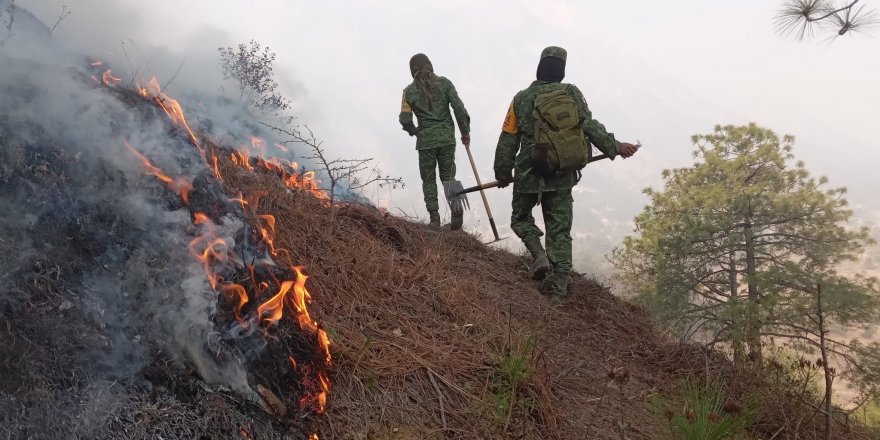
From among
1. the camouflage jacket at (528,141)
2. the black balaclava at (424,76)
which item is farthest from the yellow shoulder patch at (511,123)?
the black balaclava at (424,76)

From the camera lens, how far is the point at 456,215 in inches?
239

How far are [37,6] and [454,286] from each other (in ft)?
30.9

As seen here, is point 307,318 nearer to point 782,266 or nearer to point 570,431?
point 570,431

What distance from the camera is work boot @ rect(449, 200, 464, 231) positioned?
6.02 m

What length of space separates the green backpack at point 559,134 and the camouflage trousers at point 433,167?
1.90m

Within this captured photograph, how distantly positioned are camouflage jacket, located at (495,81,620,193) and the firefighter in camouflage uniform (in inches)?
48.3

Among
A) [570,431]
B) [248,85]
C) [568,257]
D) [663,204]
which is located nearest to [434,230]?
[568,257]

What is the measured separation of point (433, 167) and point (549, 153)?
2.14 metres

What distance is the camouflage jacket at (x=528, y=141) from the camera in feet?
14.7

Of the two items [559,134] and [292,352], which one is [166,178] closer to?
[292,352]

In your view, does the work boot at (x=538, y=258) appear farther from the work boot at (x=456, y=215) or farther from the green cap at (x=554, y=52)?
the green cap at (x=554, y=52)

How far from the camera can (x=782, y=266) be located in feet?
37.5

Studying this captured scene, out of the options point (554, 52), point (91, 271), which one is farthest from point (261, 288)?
point (554, 52)

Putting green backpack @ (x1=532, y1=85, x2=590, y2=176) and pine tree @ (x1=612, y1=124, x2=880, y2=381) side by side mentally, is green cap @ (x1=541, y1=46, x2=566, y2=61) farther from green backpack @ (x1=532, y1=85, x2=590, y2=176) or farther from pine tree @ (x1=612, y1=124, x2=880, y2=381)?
pine tree @ (x1=612, y1=124, x2=880, y2=381)
